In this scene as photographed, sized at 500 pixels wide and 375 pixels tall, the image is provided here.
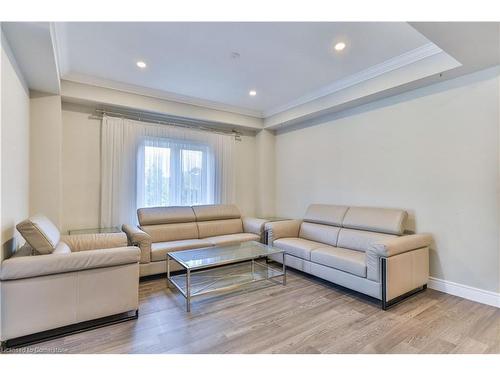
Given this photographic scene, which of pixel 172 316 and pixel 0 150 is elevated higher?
pixel 0 150

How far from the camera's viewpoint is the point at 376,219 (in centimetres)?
315

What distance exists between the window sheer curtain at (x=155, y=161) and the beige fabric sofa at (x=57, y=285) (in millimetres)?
1562

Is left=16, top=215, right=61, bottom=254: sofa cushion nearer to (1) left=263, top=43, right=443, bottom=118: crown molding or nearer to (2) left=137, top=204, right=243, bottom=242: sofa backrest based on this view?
(2) left=137, top=204, right=243, bottom=242: sofa backrest

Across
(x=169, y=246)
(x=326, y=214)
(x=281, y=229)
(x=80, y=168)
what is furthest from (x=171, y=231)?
(x=326, y=214)

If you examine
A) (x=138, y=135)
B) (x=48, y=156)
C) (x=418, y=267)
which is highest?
(x=138, y=135)

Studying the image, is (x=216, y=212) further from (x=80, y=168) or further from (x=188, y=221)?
(x=80, y=168)
